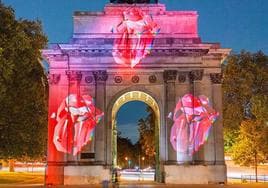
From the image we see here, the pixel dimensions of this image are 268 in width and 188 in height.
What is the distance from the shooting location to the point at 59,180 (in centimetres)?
3441

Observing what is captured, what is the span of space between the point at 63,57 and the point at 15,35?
570 centimetres

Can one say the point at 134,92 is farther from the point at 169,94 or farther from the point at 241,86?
the point at 241,86

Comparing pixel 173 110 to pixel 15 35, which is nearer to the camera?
pixel 15 35

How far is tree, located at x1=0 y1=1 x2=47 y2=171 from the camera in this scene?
30969 millimetres

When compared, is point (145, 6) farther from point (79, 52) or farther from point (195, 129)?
point (195, 129)

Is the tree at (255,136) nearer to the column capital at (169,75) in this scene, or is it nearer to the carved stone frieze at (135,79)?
the column capital at (169,75)

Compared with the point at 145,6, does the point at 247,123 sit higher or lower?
lower

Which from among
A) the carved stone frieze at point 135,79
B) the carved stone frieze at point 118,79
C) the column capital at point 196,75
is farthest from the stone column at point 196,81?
the carved stone frieze at point 118,79

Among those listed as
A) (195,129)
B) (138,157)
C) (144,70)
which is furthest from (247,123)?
(138,157)

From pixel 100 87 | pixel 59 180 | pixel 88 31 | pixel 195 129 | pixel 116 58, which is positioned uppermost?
pixel 88 31

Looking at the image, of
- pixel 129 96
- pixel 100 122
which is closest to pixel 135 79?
pixel 129 96

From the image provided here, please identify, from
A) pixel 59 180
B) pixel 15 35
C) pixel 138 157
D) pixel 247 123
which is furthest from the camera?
pixel 138 157

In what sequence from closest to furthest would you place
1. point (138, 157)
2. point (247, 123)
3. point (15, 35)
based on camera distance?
point (15, 35)
point (247, 123)
point (138, 157)

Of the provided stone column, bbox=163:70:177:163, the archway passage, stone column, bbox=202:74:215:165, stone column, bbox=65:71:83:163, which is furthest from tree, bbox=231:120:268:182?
stone column, bbox=65:71:83:163
